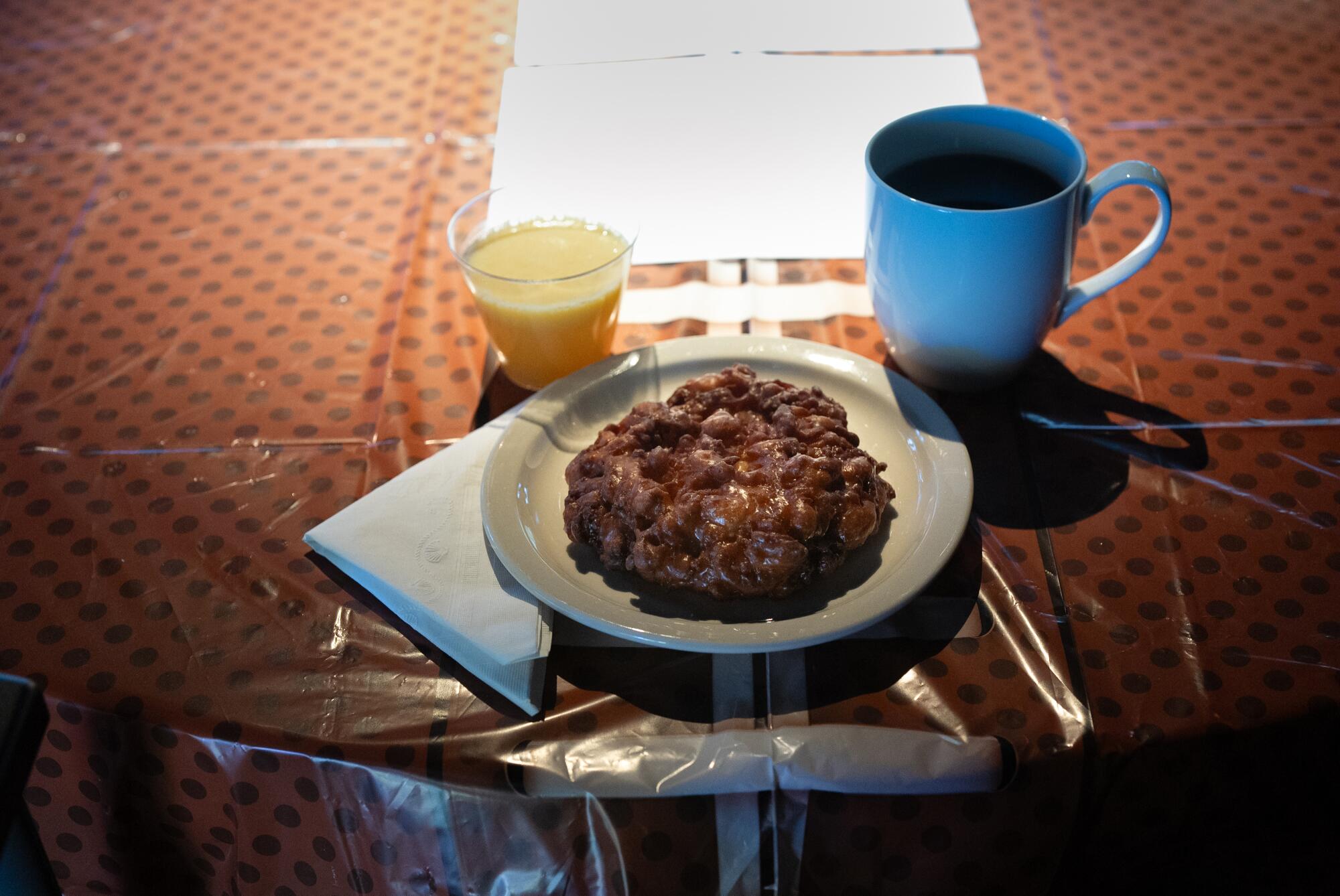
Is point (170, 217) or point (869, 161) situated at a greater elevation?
point (869, 161)

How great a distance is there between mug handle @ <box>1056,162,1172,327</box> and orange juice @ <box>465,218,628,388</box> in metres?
0.49

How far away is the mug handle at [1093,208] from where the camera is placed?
0.98 metres

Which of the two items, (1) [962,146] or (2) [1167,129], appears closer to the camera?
(1) [962,146]

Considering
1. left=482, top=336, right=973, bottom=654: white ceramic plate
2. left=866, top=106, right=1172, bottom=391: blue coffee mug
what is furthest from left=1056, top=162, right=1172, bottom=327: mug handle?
left=482, top=336, right=973, bottom=654: white ceramic plate

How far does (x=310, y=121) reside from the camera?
1.58m

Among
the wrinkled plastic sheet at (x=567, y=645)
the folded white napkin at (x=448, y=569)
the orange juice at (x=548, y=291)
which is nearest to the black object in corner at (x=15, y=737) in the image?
the wrinkled plastic sheet at (x=567, y=645)

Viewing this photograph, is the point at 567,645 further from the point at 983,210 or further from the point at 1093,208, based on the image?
the point at 1093,208

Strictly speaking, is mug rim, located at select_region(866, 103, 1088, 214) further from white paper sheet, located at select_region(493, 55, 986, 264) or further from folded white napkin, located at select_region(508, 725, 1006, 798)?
folded white napkin, located at select_region(508, 725, 1006, 798)

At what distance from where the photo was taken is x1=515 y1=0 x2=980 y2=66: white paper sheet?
1.70 m

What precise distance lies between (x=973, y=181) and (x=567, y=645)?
68cm

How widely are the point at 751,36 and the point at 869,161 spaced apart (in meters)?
0.82

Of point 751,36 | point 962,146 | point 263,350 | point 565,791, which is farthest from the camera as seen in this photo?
point 751,36

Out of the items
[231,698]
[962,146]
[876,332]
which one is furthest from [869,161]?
[231,698]

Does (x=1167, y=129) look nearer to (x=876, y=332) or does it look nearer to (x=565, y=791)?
(x=876, y=332)
